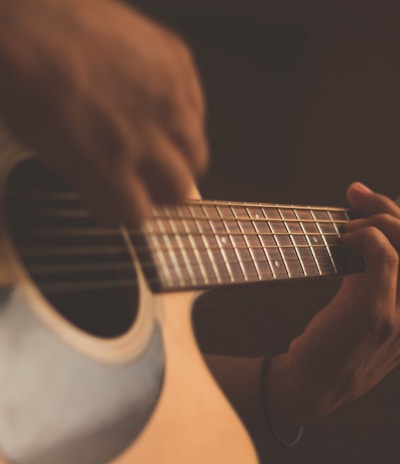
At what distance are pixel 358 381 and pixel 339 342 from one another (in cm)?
8

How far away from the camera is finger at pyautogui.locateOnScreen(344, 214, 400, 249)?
702mm

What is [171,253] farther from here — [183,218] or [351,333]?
[351,333]

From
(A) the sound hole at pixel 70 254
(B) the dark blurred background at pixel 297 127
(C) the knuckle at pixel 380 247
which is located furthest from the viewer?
(B) the dark blurred background at pixel 297 127

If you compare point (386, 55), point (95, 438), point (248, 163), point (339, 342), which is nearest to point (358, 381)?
point (339, 342)

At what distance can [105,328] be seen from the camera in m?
0.43

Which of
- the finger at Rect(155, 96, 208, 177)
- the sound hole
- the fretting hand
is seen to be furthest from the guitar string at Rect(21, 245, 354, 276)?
the fretting hand

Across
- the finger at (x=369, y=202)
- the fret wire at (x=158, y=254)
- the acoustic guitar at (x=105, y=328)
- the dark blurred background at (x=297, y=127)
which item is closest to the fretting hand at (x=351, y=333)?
the finger at (x=369, y=202)

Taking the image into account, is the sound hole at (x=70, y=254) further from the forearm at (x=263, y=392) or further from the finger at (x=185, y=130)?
the forearm at (x=263, y=392)

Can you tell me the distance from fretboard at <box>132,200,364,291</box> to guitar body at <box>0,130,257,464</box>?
0.07 feet

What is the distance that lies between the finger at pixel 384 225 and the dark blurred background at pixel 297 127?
0.14m

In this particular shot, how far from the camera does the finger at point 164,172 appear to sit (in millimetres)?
317

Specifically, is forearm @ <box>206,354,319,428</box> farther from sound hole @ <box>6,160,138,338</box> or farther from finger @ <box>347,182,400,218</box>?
sound hole @ <box>6,160,138,338</box>

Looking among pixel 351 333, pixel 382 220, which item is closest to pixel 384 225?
pixel 382 220

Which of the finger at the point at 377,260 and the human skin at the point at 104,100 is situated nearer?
the human skin at the point at 104,100
